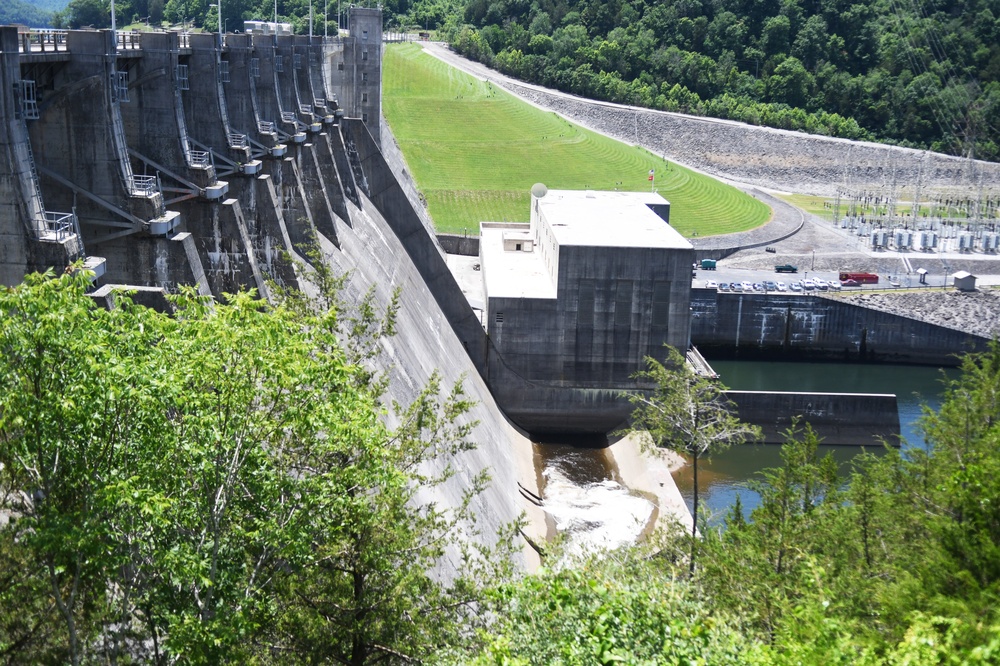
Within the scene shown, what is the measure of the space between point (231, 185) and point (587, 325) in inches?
651

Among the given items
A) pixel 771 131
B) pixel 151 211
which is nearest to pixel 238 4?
pixel 771 131

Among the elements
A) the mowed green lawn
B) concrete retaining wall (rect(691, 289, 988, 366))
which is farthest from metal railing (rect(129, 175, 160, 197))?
the mowed green lawn

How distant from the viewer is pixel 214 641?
984 centimetres

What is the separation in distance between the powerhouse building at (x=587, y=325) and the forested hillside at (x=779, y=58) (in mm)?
64668

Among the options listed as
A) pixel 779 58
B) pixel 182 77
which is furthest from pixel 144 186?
pixel 779 58

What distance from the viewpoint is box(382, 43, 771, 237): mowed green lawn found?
238ft

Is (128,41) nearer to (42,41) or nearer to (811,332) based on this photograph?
(42,41)

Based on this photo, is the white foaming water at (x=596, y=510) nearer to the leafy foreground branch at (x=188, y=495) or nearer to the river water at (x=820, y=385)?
the river water at (x=820, y=385)

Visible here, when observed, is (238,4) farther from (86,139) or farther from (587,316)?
(86,139)

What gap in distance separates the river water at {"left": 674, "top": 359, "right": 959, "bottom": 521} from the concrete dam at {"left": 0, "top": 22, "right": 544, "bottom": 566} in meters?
8.75

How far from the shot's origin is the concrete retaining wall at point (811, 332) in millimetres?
56844

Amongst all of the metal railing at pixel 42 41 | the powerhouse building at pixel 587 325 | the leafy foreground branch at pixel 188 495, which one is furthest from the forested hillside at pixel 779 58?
the leafy foreground branch at pixel 188 495

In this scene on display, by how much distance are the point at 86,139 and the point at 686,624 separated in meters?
15.2

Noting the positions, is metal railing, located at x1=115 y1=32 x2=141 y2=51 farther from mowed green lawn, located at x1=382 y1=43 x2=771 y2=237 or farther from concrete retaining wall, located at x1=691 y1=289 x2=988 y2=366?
mowed green lawn, located at x1=382 y1=43 x2=771 y2=237
